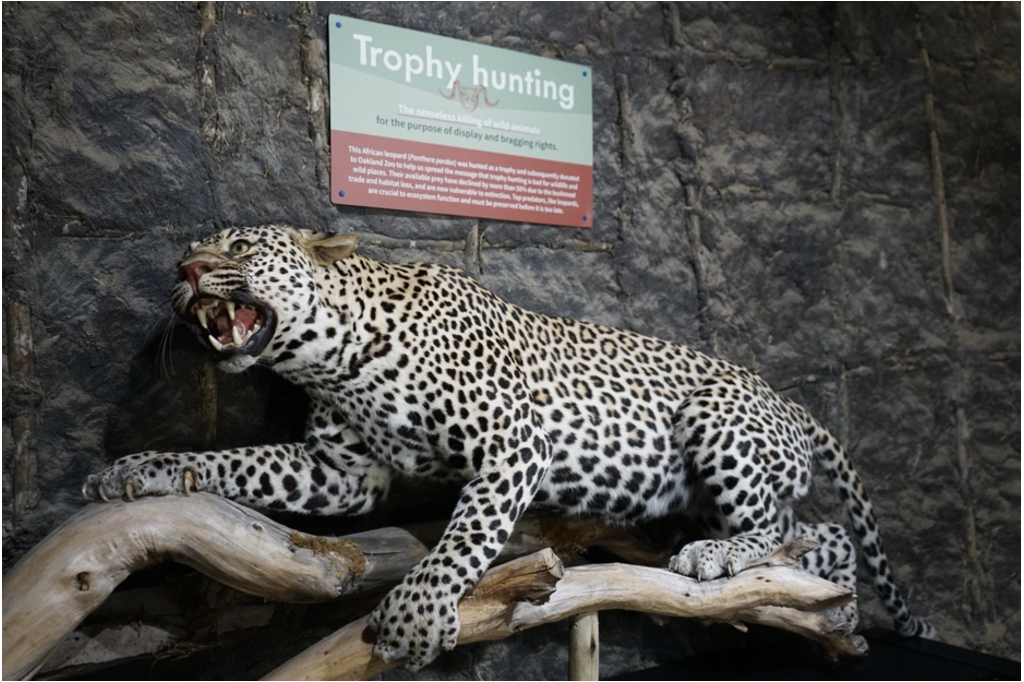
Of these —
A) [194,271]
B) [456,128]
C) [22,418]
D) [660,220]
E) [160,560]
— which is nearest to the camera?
[160,560]

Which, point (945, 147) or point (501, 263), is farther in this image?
point (945, 147)

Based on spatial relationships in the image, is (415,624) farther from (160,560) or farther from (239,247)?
(239,247)

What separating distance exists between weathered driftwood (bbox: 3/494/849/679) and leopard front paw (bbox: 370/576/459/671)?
0.07 metres

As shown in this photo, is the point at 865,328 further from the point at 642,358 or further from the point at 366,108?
the point at 366,108

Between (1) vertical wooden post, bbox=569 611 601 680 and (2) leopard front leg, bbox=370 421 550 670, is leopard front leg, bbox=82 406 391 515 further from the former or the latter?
(1) vertical wooden post, bbox=569 611 601 680

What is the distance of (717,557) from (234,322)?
142 centimetres

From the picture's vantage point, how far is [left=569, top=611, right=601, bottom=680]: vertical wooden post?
2.65 metres

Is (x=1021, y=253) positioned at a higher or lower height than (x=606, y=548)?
higher

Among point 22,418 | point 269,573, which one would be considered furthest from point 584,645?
point 22,418

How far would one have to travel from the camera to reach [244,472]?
2.50m

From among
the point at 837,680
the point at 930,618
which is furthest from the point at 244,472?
the point at 930,618

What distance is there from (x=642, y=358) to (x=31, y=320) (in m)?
1.72

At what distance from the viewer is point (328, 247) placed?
2.54 meters

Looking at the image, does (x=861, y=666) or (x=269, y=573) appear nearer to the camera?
(x=269, y=573)
